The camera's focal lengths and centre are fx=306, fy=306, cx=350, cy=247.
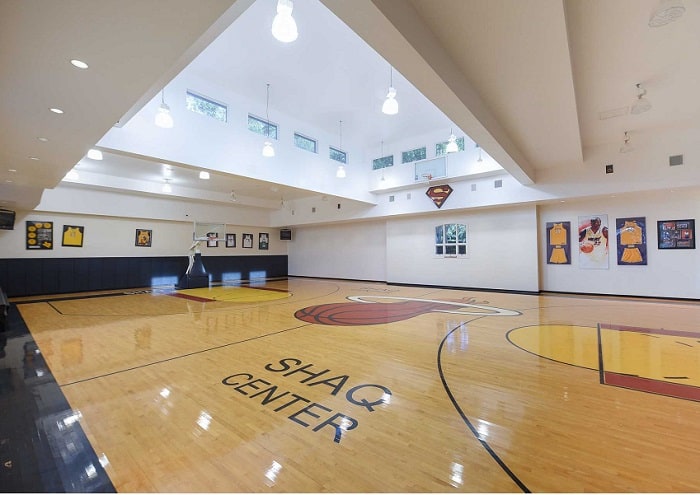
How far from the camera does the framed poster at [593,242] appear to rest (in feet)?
26.7

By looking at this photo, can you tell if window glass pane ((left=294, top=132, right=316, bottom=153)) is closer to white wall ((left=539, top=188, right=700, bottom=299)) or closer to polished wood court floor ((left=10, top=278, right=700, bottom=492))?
polished wood court floor ((left=10, top=278, right=700, bottom=492))

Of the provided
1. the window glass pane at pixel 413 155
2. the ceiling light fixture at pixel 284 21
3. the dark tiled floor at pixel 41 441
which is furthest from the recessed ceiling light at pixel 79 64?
the window glass pane at pixel 413 155

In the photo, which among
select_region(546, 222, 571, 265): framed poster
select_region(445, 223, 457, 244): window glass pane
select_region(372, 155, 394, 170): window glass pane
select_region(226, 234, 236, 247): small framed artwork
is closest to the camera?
select_region(546, 222, 571, 265): framed poster

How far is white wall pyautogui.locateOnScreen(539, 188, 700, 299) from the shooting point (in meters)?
7.18

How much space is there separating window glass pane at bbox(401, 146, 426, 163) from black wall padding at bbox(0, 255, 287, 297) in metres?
8.86

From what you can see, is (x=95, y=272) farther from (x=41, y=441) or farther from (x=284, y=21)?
(x=284, y=21)

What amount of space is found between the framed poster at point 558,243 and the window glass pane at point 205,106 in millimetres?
9361

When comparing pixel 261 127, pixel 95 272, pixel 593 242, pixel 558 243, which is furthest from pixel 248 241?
pixel 593 242

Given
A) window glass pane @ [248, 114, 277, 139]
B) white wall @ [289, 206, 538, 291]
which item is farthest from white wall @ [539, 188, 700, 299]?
window glass pane @ [248, 114, 277, 139]

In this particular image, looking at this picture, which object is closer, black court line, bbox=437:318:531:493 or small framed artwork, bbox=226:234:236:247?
black court line, bbox=437:318:531:493

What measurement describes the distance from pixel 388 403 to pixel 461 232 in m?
8.62

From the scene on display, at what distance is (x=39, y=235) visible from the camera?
951 centimetres

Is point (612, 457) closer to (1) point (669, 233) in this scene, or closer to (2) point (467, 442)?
(2) point (467, 442)

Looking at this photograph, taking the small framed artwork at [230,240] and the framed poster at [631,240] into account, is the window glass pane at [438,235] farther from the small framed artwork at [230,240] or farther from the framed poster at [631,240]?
the small framed artwork at [230,240]
